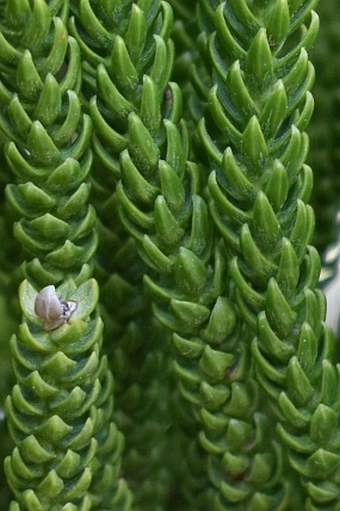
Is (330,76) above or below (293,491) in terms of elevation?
above

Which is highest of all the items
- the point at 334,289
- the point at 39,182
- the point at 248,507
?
the point at 39,182

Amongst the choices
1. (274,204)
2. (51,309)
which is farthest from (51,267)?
(274,204)

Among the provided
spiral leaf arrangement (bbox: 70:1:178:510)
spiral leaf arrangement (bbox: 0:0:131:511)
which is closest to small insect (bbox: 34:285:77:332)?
spiral leaf arrangement (bbox: 0:0:131:511)

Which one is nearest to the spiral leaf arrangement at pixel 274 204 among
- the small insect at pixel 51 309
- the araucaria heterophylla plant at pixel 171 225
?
the araucaria heterophylla plant at pixel 171 225

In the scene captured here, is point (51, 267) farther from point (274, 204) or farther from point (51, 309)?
point (274, 204)

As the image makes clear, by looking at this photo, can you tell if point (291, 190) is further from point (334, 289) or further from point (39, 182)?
point (334, 289)

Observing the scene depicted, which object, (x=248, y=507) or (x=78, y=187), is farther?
(x=248, y=507)

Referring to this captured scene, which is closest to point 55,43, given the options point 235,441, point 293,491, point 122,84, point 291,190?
point 122,84
